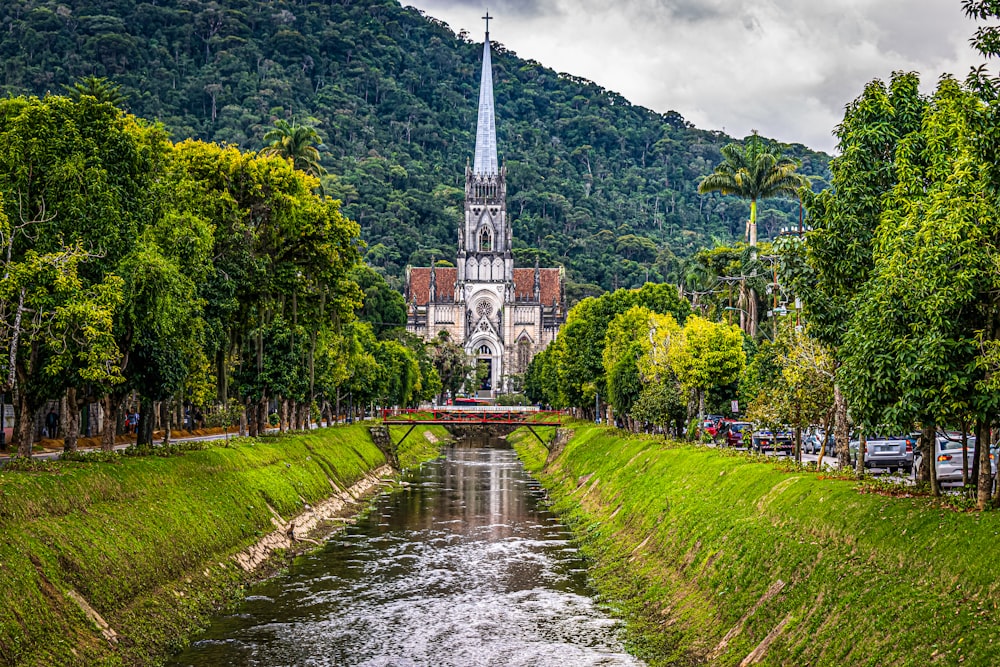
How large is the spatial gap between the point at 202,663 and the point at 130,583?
3.22 metres

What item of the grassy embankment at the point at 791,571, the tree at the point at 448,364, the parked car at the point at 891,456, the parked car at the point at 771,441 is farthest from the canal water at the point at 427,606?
the tree at the point at 448,364

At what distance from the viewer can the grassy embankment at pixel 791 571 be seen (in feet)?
55.1

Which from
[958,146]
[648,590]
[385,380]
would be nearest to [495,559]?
[648,590]

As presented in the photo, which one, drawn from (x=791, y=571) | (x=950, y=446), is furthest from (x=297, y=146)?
(x=791, y=571)

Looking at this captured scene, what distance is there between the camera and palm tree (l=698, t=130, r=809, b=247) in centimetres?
7944

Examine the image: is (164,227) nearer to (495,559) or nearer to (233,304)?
(233,304)

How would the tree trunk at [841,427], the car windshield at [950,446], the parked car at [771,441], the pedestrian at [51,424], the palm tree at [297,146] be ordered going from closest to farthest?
the tree trunk at [841,427] → the car windshield at [950,446] → the pedestrian at [51,424] → the parked car at [771,441] → the palm tree at [297,146]

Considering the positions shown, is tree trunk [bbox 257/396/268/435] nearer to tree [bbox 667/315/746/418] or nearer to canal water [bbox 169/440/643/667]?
canal water [bbox 169/440/643/667]

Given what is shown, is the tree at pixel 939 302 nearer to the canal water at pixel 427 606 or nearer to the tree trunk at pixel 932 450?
the tree trunk at pixel 932 450

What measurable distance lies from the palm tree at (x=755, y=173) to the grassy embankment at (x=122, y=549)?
51.8m


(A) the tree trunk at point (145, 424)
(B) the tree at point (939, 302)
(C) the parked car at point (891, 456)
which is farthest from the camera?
(C) the parked car at point (891, 456)

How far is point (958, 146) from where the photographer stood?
20.0 metres

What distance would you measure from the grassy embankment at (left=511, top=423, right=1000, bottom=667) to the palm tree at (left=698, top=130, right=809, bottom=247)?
43.3 m

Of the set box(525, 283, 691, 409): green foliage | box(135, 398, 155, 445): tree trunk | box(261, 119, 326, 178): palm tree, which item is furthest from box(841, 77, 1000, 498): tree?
box(261, 119, 326, 178): palm tree
